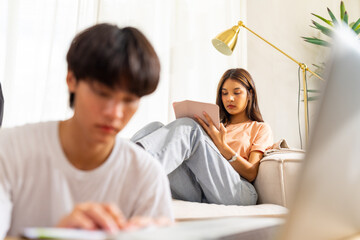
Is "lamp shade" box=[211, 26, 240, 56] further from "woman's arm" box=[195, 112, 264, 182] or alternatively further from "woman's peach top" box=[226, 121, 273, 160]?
"woman's arm" box=[195, 112, 264, 182]

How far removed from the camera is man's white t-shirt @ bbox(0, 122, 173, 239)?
0.62 m

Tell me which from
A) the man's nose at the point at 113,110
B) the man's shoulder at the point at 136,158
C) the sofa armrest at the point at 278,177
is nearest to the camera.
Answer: the man's nose at the point at 113,110

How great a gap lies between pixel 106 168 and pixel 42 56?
1678mm

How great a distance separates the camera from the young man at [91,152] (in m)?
0.59

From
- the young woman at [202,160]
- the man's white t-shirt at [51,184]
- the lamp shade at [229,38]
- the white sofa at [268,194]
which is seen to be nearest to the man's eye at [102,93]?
the man's white t-shirt at [51,184]

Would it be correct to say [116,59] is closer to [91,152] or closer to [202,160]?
[91,152]

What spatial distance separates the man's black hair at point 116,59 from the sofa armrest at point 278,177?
839 mm

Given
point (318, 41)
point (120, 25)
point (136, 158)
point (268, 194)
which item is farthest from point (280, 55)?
point (136, 158)

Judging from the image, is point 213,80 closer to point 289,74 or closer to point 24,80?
point 289,74

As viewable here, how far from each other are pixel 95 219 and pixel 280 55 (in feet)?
8.81

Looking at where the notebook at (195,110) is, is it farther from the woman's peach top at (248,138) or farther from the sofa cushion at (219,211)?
the sofa cushion at (219,211)

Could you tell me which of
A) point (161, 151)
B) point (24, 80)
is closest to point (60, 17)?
point (24, 80)

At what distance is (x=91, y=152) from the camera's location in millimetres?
667

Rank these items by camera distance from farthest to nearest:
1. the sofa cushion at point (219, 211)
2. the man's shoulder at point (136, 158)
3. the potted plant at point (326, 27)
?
the potted plant at point (326, 27), the sofa cushion at point (219, 211), the man's shoulder at point (136, 158)
